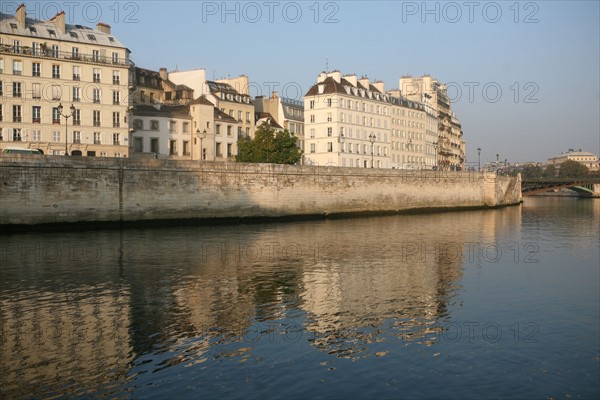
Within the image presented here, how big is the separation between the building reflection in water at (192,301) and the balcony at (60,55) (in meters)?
26.7

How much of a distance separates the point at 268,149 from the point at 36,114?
76.5 ft

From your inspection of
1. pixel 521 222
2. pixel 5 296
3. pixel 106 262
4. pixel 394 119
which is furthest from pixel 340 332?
pixel 394 119

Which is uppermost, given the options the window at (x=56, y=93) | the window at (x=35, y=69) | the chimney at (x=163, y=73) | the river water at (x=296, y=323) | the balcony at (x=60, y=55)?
the chimney at (x=163, y=73)

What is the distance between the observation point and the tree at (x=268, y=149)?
65.7m

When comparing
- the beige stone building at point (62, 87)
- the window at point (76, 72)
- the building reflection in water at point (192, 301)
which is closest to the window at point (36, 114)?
the beige stone building at point (62, 87)

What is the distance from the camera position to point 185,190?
44812 mm

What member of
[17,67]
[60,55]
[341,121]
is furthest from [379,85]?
[17,67]

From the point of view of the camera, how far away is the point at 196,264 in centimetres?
2495

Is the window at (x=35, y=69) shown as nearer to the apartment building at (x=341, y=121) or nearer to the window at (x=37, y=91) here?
the window at (x=37, y=91)

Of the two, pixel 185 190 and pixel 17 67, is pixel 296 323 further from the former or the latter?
pixel 17 67

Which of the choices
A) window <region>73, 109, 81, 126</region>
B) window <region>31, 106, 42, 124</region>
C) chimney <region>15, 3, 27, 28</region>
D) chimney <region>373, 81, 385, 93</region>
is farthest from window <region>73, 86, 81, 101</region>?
chimney <region>373, 81, 385, 93</region>

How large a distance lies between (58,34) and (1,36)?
16.3 ft

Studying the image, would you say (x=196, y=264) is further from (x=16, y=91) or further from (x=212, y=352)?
(x=16, y=91)

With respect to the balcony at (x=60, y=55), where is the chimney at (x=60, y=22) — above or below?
above
